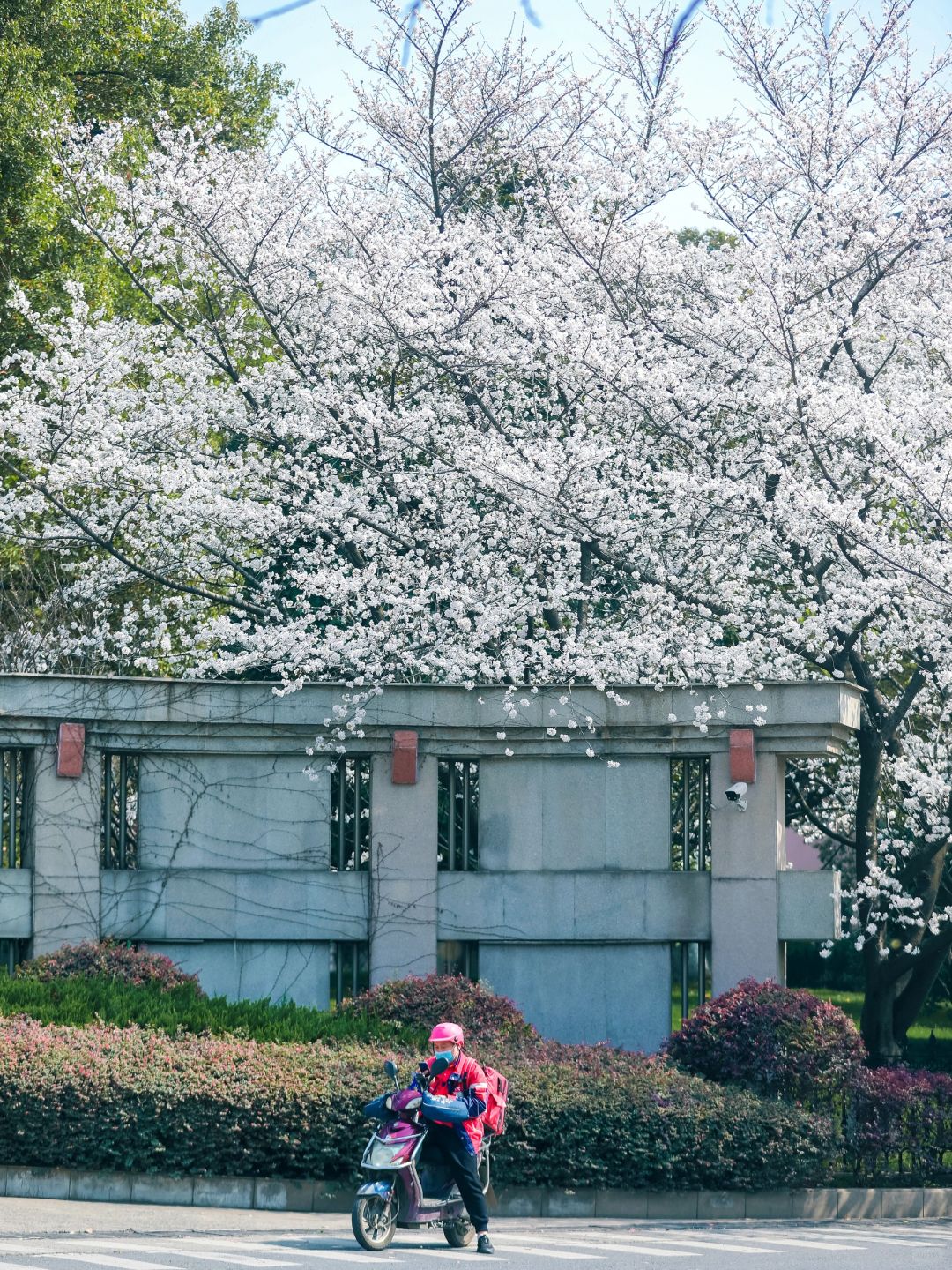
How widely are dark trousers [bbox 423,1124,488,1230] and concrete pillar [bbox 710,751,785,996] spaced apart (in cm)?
634

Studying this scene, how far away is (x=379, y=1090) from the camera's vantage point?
1230cm

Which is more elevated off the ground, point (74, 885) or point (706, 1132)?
point (74, 885)

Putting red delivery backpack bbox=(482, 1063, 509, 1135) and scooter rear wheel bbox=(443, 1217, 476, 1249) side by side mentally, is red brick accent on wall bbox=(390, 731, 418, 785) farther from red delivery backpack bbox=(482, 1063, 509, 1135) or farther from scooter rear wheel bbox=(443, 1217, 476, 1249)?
scooter rear wheel bbox=(443, 1217, 476, 1249)

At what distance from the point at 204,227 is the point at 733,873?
10.7 m

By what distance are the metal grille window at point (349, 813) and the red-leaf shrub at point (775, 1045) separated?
169 inches

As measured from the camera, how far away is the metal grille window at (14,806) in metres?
16.8

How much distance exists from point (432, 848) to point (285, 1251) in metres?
7.19

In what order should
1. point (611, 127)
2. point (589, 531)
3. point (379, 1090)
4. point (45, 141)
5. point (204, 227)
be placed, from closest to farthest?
1. point (379, 1090)
2. point (589, 531)
3. point (204, 227)
4. point (611, 127)
5. point (45, 141)

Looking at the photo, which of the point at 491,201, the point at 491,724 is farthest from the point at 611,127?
the point at 491,724

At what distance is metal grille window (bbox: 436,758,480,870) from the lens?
56.6ft

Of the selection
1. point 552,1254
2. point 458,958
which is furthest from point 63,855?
point 552,1254

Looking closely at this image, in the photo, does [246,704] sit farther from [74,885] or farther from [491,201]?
[491,201]

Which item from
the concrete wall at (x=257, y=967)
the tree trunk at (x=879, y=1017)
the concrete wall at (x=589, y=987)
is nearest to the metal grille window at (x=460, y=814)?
the concrete wall at (x=589, y=987)

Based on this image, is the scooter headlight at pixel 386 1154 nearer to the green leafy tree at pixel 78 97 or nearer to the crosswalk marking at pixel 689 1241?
the crosswalk marking at pixel 689 1241
